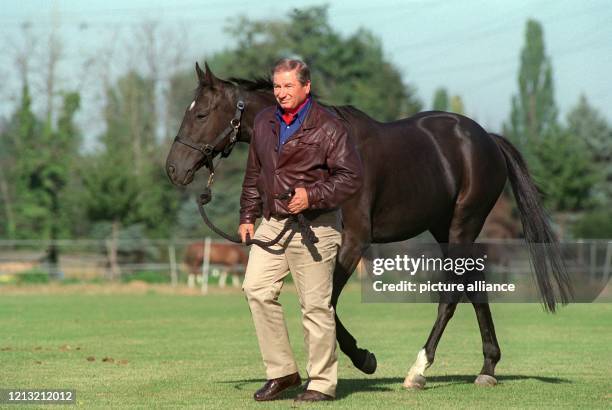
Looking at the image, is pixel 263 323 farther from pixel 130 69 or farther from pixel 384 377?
pixel 130 69

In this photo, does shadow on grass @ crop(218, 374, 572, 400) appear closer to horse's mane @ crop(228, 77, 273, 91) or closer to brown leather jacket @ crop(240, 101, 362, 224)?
brown leather jacket @ crop(240, 101, 362, 224)

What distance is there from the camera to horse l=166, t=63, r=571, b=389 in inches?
308

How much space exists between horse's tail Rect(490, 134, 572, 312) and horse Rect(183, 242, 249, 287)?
23.9 m

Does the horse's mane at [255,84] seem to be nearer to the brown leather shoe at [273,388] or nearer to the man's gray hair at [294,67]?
the man's gray hair at [294,67]

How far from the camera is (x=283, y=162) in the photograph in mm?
6566

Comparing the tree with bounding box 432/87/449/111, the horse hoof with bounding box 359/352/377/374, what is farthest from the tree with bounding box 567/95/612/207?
the horse hoof with bounding box 359/352/377/374

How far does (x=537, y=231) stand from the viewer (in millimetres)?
9383

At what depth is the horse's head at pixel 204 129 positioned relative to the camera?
8.03 metres

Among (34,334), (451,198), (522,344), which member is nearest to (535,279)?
(451,198)

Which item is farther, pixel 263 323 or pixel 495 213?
pixel 495 213

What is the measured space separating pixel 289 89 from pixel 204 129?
1822 millimetres

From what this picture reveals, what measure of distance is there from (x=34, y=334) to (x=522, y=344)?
652cm

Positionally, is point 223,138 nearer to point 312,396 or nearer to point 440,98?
point 312,396

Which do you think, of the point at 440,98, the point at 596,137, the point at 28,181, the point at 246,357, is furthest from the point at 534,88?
the point at 246,357
